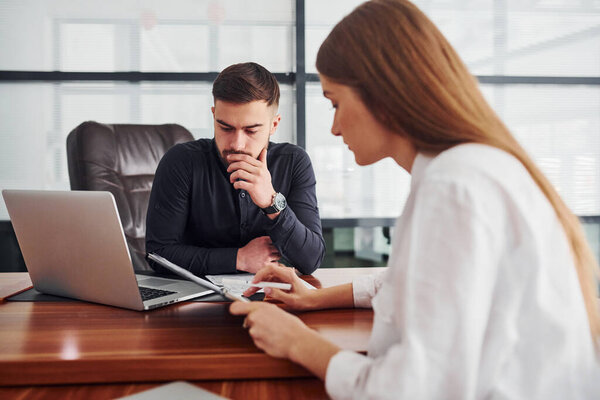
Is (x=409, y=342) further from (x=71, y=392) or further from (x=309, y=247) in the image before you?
(x=309, y=247)

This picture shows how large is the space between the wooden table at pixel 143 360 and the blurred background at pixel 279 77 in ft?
7.73

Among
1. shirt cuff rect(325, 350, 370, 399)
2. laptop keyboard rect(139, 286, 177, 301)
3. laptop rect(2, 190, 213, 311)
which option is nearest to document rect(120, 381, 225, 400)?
shirt cuff rect(325, 350, 370, 399)

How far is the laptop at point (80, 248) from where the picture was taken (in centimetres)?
101

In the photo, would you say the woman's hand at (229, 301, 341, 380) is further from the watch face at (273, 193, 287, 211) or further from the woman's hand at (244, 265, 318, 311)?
the watch face at (273, 193, 287, 211)

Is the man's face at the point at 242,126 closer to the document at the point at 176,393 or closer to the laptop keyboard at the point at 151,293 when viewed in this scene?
the laptop keyboard at the point at 151,293

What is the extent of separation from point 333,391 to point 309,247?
37.8 inches

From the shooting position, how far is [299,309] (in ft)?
3.59

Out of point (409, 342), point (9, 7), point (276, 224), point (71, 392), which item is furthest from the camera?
point (9, 7)

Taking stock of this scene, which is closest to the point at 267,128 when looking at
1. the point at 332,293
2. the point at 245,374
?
the point at 332,293

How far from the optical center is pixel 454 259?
577 mm

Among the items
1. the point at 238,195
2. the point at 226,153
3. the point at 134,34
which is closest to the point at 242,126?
the point at 226,153

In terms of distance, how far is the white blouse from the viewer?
0.57m

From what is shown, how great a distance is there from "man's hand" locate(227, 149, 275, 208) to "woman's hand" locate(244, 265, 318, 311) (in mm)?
424

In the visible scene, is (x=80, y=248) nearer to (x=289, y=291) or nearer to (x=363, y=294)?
(x=289, y=291)
